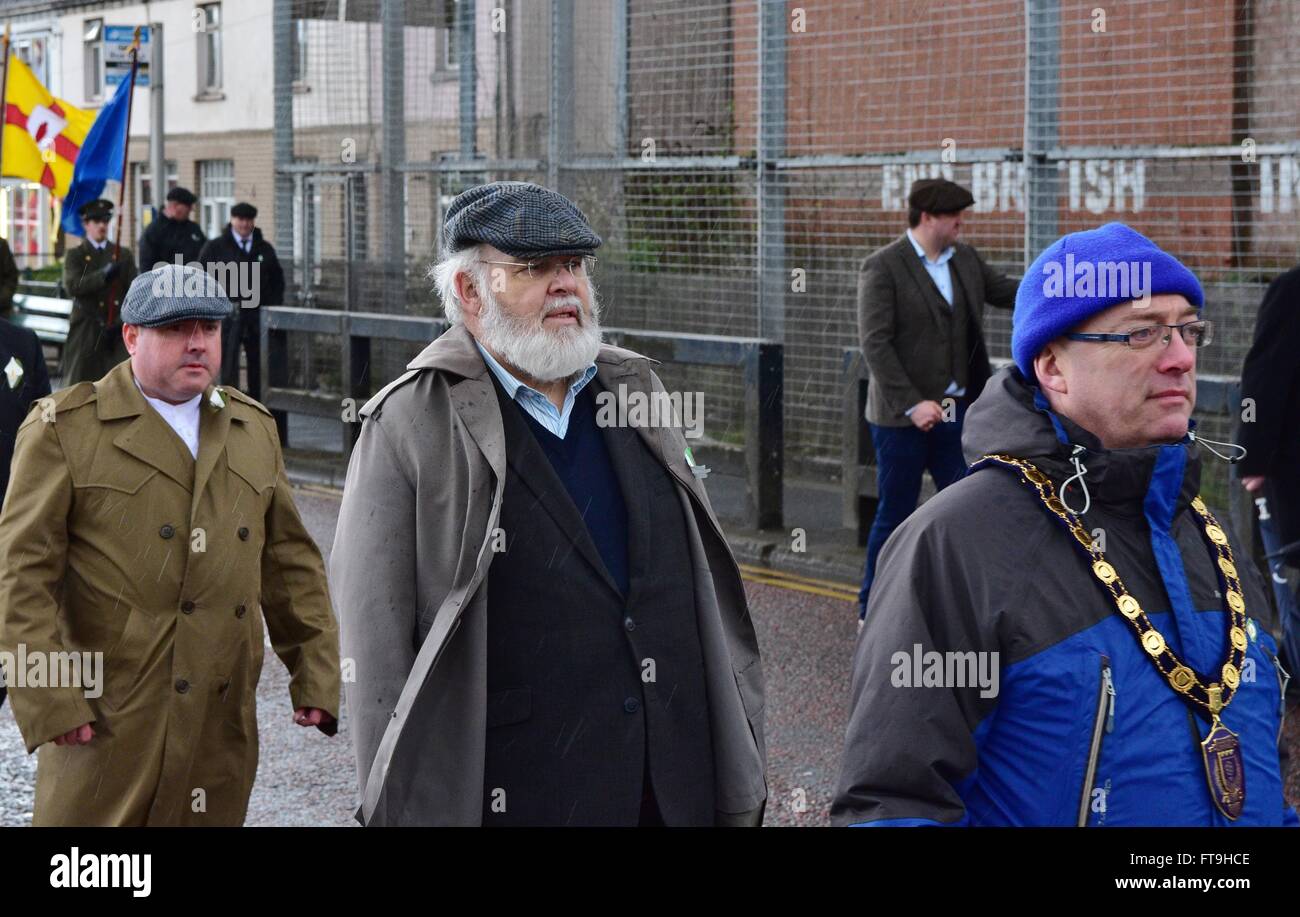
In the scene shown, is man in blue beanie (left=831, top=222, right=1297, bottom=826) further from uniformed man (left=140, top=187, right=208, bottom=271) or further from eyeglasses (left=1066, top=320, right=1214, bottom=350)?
uniformed man (left=140, top=187, right=208, bottom=271)

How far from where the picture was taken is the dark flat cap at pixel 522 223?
138 inches

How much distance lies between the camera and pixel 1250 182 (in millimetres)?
10203

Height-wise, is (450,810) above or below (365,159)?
below

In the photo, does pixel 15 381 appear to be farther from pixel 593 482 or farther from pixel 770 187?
pixel 770 187

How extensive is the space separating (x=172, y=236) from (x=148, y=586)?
1390cm

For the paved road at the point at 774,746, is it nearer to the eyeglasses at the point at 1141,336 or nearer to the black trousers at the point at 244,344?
the eyeglasses at the point at 1141,336

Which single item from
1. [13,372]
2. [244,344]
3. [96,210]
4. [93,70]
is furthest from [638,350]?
[93,70]

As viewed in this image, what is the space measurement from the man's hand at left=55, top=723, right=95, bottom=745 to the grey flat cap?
100 centimetres

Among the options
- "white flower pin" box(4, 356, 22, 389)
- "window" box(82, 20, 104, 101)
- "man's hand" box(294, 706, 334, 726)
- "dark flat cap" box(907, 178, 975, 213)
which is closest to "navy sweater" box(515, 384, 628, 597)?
"man's hand" box(294, 706, 334, 726)

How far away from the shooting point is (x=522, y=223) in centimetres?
350

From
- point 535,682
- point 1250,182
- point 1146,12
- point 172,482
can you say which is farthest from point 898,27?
point 535,682

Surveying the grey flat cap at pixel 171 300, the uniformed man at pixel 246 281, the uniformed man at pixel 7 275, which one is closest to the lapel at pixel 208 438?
the grey flat cap at pixel 171 300
